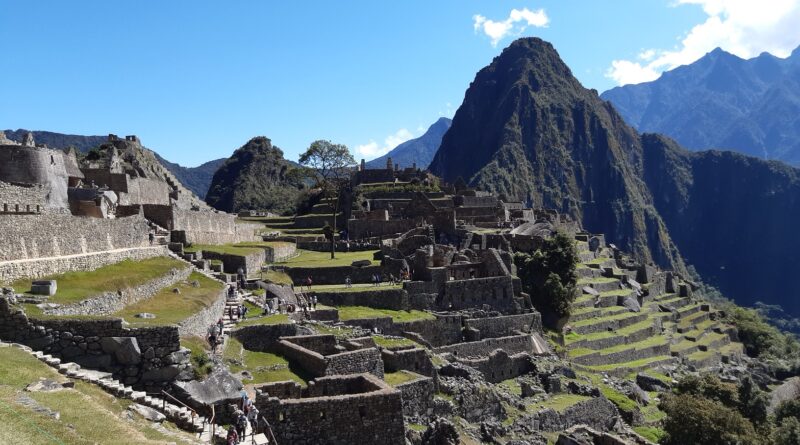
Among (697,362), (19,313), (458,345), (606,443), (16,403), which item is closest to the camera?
(16,403)

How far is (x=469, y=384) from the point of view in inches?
1026

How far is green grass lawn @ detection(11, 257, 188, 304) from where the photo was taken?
1565cm

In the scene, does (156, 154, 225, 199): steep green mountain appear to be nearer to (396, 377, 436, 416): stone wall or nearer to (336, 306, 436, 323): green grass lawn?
(336, 306, 436, 323): green grass lawn

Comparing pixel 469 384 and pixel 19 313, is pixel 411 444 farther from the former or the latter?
pixel 19 313

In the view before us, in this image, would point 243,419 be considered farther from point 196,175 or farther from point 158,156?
point 196,175

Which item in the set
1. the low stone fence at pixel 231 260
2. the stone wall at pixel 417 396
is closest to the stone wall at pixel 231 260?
the low stone fence at pixel 231 260

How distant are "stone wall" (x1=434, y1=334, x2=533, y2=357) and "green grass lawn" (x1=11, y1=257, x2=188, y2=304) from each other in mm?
14818

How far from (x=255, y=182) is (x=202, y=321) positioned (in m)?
83.5

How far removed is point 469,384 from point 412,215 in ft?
102

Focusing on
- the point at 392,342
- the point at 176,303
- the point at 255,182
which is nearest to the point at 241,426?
the point at 176,303

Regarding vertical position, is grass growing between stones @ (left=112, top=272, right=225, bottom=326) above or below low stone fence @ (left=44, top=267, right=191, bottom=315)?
below

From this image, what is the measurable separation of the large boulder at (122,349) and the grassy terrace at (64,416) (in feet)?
5.24

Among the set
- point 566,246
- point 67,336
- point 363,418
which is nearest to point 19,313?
point 67,336

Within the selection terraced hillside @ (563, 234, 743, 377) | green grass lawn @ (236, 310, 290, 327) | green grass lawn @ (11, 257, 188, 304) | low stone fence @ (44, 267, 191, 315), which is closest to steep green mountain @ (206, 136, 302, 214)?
terraced hillside @ (563, 234, 743, 377)
